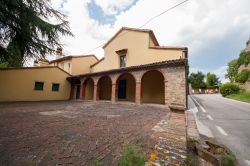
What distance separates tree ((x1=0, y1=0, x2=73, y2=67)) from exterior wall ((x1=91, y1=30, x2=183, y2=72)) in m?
7.55

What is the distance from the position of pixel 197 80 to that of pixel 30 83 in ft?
161

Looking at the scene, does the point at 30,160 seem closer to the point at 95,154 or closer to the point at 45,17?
the point at 95,154

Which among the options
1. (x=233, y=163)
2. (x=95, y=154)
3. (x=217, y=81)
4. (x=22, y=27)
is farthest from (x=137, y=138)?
(x=217, y=81)

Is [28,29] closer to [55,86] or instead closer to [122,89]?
[122,89]

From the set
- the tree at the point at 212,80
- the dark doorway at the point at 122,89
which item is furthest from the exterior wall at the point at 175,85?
the tree at the point at 212,80

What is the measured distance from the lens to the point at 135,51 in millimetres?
13898

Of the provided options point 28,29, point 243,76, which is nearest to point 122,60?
point 28,29

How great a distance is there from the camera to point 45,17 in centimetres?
627

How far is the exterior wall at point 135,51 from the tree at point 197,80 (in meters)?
40.4

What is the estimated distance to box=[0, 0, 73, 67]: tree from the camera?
5301 millimetres

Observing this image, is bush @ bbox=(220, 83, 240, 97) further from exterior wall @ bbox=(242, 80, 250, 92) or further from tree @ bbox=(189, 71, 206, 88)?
tree @ bbox=(189, 71, 206, 88)

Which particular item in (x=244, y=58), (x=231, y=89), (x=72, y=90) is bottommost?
(x=72, y=90)

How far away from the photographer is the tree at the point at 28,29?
17.4 ft

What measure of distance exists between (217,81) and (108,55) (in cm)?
5100
